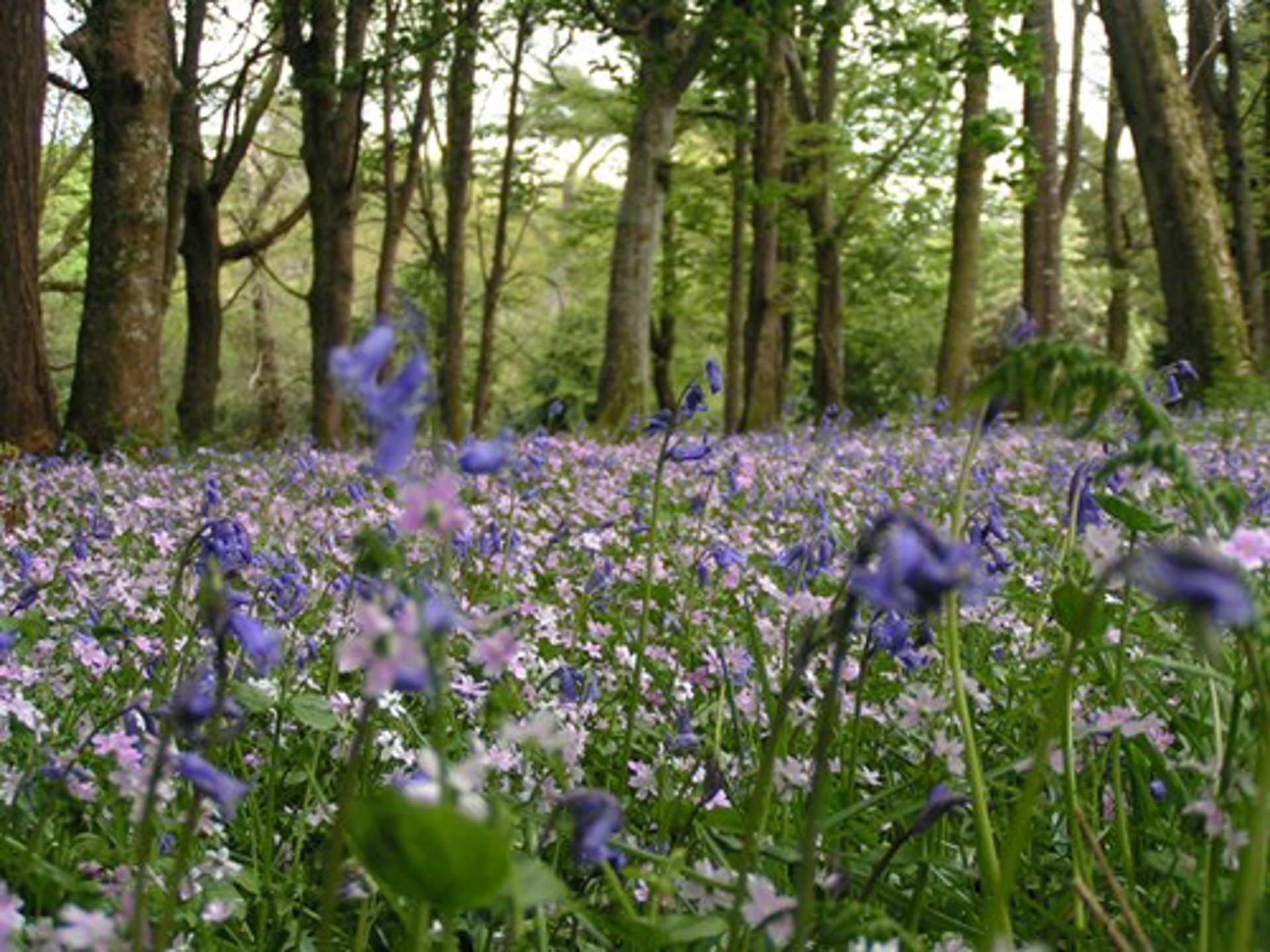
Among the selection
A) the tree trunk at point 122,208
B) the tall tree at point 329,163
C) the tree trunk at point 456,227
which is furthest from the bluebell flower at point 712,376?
the tree trunk at point 456,227

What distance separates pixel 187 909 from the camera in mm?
1713

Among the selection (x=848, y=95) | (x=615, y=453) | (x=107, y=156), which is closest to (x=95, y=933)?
(x=615, y=453)

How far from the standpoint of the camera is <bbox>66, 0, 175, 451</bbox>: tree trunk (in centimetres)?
1023

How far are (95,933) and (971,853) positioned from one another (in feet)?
4.74

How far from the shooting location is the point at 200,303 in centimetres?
1828

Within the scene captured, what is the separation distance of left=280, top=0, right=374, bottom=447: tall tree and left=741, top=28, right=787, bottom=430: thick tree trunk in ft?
18.1

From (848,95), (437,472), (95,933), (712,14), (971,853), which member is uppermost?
(848,95)

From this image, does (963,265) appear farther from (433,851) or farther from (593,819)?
(433,851)

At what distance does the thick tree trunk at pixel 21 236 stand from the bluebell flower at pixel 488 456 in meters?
10.2

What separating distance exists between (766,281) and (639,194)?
2977 mm

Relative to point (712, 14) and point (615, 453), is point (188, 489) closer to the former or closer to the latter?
point (615, 453)

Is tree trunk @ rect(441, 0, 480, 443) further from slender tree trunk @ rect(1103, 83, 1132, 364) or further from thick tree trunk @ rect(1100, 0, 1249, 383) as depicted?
slender tree trunk @ rect(1103, 83, 1132, 364)

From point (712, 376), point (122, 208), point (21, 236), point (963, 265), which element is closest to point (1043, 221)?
point (963, 265)

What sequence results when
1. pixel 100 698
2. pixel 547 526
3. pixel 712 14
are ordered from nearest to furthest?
pixel 100 698
pixel 547 526
pixel 712 14
